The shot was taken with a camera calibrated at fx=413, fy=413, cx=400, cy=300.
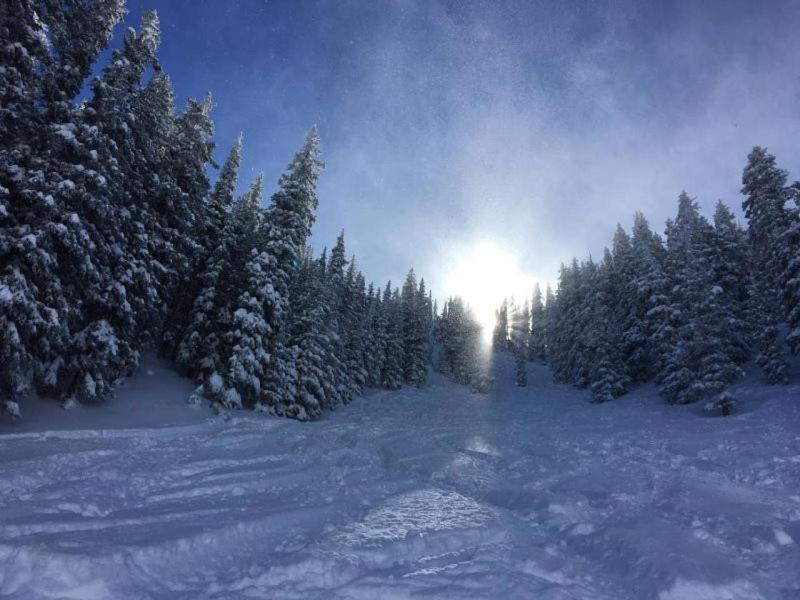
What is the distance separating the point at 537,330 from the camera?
99562 millimetres

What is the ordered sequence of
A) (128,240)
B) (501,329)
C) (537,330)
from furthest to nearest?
(501,329)
(537,330)
(128,240)

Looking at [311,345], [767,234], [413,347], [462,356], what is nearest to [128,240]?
[311,345]

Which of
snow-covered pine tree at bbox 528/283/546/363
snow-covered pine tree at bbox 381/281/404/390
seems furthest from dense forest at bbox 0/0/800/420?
snow-covered pine tree at bbox 528/283/546/363

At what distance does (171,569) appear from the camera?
5.13 metres

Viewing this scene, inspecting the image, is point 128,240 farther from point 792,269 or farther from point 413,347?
point 413,347

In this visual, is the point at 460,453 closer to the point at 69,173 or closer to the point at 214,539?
the point at 214,539

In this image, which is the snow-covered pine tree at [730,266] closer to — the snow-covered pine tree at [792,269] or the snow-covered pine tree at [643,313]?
the snow-covered pine tree at [643,313]

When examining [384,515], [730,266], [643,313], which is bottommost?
[384,515]

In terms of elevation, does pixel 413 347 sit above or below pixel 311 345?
above

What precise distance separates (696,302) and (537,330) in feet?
254

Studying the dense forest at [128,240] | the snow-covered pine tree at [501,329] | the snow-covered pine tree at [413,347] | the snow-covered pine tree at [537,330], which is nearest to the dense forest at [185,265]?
the dense forest at [128,240]

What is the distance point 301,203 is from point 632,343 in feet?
104

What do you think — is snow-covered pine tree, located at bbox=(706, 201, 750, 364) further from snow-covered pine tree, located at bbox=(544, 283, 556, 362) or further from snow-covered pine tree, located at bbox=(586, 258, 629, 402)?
snow-covered pine tree, located at bbox=(544, 283, 556, 362)

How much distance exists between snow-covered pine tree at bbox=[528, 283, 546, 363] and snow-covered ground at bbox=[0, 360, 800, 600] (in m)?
79.9
